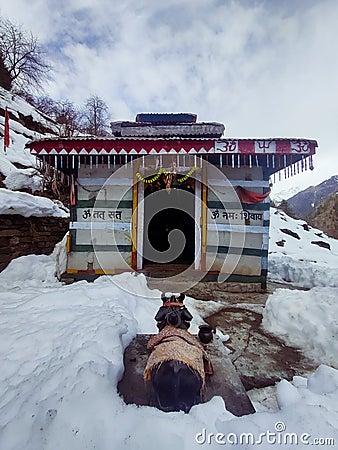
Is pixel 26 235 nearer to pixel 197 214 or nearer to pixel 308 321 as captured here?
pixel 197 214

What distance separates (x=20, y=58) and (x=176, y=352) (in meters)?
25.6

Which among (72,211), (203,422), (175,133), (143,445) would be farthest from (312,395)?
(175,133)

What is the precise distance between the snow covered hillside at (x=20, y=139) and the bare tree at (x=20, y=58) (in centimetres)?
374

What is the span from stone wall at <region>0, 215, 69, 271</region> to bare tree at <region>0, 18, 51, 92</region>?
713 inches

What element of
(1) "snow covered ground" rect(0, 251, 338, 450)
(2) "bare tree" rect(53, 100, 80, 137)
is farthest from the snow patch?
(2) "bare tree" rect(53, 100, 80, 137)

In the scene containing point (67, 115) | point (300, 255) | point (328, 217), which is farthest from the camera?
point (67, 115)

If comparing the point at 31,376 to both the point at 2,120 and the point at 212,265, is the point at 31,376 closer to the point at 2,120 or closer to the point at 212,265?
the point at 212,265

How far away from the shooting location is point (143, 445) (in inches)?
52.2

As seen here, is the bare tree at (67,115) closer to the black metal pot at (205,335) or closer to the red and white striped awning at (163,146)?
the red and white striped awning at (163,146)

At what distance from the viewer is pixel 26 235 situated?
6.82 m

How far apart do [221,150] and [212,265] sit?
2543 millimetres

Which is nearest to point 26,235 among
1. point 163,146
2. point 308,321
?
point 163,146

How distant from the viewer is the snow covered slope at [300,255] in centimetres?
687

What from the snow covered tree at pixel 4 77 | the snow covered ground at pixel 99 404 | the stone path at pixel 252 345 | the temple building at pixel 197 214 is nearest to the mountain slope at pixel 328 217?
the temple building at pixel 197 214
